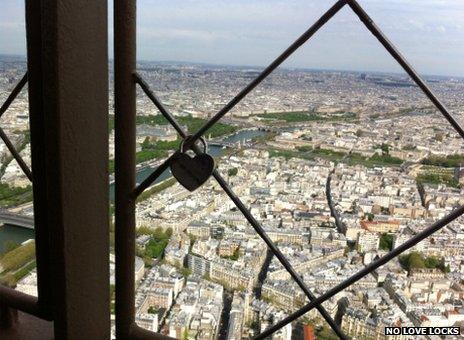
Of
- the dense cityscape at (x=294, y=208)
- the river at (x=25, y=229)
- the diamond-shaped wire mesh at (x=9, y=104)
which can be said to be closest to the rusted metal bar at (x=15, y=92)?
the diamond-shaped wire mesh at (x=9, y=104)

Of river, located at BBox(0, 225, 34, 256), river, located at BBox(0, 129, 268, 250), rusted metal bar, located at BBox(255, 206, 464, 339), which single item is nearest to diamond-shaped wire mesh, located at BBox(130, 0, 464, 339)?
rusted metal bar, located at BBox(255, 206, 464, 339)

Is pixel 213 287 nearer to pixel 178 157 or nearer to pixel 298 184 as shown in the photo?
pixel 298 184

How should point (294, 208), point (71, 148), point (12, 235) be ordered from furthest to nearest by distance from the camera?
point (12, 235), point (294, 208), point (71, 148)

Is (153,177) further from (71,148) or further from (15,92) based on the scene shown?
(15,92)

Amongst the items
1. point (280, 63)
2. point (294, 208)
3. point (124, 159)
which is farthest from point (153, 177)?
point (294, 208)

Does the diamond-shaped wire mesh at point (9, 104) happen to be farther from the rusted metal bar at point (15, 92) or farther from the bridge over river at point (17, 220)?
the bridge over river at point (17, 220)

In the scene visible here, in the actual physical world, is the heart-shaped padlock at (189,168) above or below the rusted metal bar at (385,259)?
above
